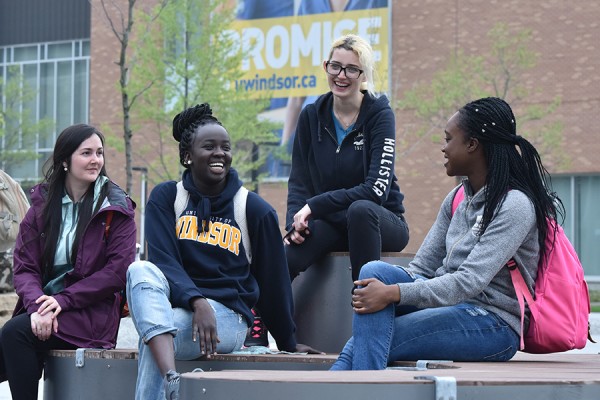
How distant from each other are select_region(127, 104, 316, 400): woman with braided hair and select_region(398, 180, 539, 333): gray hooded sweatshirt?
963 millimetres

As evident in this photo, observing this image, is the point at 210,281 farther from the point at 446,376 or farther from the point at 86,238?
the point at 446,376

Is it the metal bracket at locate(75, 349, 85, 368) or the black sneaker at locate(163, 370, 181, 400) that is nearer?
A: the black sneaker at locate(163, 370, 181, 400)

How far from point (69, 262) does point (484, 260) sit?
2250mm

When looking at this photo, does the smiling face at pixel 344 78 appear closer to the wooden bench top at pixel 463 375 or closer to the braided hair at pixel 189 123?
the braided hair at pixel 189 123

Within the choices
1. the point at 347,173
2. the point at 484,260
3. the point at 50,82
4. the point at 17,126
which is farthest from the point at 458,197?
the point at 50,82

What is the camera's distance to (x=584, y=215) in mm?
29656

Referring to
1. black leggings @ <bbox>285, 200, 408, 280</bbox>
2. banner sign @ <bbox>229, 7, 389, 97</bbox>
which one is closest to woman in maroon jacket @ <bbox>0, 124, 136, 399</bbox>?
black leggings @ <bbox>285, 200, 408, 280</bbox>

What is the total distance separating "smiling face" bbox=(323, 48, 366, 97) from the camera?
238 inches

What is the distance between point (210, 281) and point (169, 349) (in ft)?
1.93

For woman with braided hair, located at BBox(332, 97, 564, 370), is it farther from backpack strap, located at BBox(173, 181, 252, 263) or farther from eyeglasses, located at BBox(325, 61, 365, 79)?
eyeglasses, located at BBox(325, 61, 365, 79)

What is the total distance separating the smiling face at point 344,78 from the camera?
238 inches

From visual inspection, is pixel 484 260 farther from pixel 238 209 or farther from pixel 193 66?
pixel 193 66

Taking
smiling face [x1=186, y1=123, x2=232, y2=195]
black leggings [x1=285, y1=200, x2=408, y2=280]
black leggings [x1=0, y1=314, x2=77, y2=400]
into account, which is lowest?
black leggings [x1=0, y1=314, x2=77, y2=400]

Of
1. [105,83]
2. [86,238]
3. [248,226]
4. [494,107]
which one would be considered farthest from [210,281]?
[105,83]
